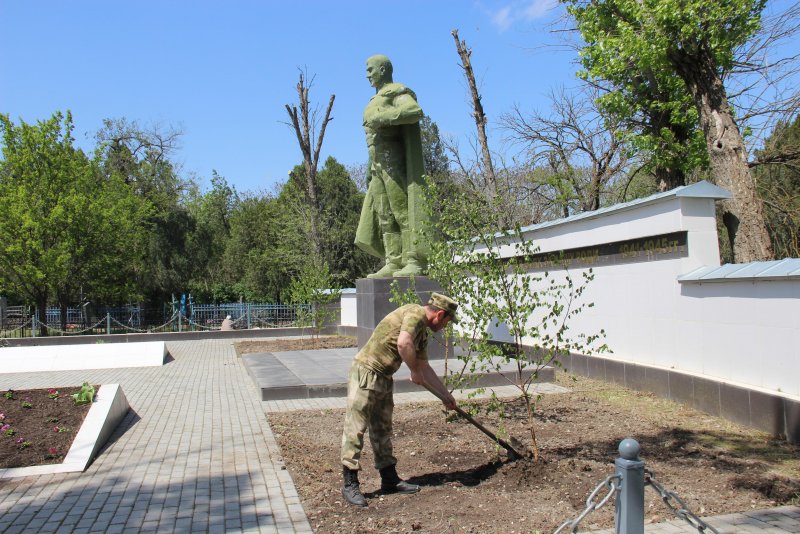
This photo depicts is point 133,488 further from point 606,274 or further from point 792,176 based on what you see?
point 792,176

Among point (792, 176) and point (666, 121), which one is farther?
point (792, 176)

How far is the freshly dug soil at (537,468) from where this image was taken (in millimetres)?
4133

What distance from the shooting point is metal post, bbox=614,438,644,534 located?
297 centimetres

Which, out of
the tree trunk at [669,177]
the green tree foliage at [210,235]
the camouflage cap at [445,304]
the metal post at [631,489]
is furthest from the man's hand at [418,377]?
the green tree foliage at [210,235]

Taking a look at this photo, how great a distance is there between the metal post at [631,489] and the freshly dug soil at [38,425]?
16.1ft

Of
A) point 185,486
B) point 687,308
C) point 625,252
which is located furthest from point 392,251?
point 185,486

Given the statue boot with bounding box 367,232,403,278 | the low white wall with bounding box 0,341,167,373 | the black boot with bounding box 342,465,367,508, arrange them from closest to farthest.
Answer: the black boot with bounding box 342,465,367,508 < the statue boot with bounding box 367,232,403,278 < the low white wall with bounding box 0,341,167,373

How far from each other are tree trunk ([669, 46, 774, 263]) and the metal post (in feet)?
30.2

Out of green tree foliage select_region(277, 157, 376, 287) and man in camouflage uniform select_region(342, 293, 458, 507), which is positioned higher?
green tree foliage select_region(277, 157, 376, 287)

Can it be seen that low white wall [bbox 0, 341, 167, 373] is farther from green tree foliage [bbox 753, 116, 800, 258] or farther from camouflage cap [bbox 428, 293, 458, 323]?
green tree foliage [bbox 753, 116, 800, 258]

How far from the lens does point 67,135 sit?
2642 centimetres

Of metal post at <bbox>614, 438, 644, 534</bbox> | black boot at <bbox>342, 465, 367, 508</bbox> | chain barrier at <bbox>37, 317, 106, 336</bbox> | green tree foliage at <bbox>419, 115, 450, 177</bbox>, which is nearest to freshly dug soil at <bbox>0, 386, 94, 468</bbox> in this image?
black boot at <bbox>342, 465, 367, 508</bbox>

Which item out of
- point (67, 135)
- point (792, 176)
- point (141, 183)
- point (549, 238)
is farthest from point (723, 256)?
point (141, 183)

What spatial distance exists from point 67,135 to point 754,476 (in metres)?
28.0
